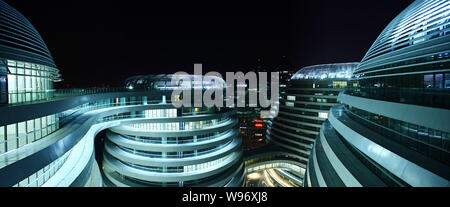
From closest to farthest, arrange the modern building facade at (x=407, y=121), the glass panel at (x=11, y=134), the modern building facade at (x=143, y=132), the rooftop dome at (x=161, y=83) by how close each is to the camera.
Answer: the modern building facade at (x=407, y=121) < the glass panel at (x=11, y=134) < the modern building facade at (x=143, y=132) < the rooftop dome at (x=161, y=83)

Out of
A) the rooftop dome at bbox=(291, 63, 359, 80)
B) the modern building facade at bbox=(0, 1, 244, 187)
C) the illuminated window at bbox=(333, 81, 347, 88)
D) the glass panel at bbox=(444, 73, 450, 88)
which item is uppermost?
the rooftop dome at bbox=(291, 63, 359, 80)

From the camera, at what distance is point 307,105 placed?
49.2m

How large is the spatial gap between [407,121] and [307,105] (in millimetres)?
43492

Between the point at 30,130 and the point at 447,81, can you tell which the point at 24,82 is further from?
the point at 447,81

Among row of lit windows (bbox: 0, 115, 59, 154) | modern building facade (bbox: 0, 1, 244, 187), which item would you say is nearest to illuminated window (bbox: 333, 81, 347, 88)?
modern building facade (bbox: 0, 1, 244, 187)

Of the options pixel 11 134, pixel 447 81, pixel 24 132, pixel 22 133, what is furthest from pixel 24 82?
pixel 447 81

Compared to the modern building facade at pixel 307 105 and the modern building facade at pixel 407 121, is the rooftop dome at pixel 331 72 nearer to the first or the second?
the modern building facade at pixel 307 105

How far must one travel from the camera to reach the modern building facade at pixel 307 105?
46656 mm

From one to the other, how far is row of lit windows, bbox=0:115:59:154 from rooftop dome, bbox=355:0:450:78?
716 inches

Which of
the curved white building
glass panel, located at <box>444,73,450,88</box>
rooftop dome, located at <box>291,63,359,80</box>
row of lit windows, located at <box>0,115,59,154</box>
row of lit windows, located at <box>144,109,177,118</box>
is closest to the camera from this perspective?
glass panel, located at <box>444,73,450,88</box>

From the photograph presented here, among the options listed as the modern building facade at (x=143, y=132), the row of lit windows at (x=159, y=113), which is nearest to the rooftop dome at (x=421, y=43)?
the modern building facade at (x=143, y=132)

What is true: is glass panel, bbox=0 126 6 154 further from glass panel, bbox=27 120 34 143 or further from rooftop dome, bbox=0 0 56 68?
rooftop dome, bbox=0 0 56 68

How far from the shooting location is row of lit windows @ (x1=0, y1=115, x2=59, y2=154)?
32.0 ft
